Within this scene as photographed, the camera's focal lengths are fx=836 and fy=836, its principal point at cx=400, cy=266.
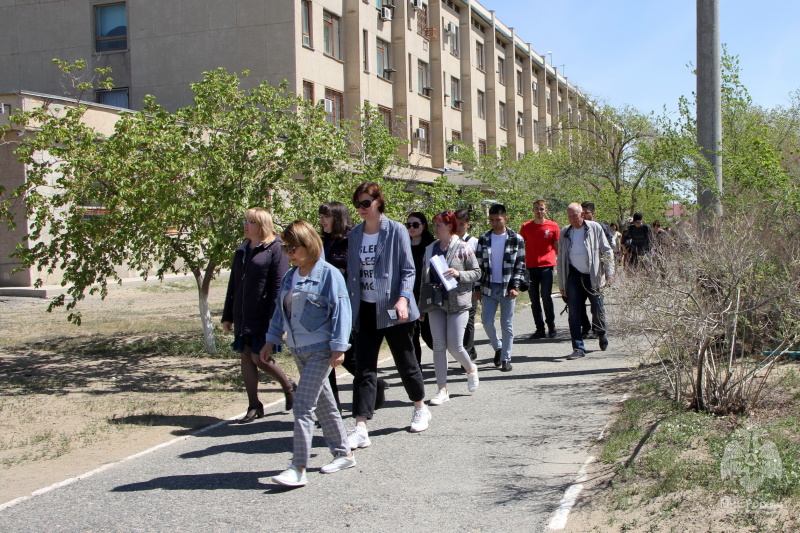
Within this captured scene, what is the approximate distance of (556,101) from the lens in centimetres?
6438

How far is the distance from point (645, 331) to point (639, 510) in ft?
7.44

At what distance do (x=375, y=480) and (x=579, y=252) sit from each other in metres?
5.50

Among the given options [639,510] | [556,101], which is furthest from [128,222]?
[556,101]

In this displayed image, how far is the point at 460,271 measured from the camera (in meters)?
7.70

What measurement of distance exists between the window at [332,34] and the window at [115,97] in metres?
7.57

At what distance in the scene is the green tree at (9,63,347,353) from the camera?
9.59m

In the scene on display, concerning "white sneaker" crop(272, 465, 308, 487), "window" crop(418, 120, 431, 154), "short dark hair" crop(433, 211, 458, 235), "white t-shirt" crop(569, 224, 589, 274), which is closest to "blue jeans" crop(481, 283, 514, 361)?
"white t-shirt" crop(569, 224, 589, 274)

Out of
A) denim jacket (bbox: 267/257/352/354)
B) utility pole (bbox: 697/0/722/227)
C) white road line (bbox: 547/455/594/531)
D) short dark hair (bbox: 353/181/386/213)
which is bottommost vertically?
white road line (bbox: 547/455/594/531)

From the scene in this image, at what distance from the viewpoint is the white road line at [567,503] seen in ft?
14.4

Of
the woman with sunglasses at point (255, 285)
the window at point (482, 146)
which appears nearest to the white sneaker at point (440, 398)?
the woman with sunglasses at point (255, 285)

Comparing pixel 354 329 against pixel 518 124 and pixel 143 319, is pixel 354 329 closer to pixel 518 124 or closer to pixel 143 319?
pixel 143 319

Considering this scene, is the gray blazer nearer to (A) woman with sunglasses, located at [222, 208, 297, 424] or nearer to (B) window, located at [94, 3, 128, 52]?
(A) woman with sunglasses, located at [222, 208, 297, 424]

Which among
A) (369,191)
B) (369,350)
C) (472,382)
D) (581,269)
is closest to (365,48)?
(581,269)

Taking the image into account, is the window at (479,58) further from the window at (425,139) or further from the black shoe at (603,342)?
the black shoe at (603,342)
